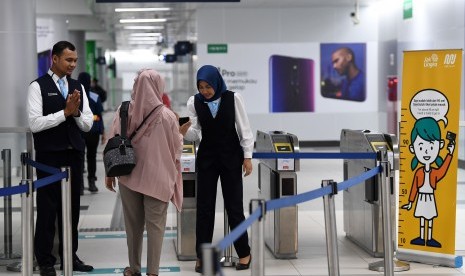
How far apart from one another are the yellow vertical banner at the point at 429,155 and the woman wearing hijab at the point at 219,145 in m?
1.33

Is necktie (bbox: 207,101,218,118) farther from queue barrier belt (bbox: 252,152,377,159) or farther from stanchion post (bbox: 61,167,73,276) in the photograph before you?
A: stanchion post (bbox: 61,167,73,276)

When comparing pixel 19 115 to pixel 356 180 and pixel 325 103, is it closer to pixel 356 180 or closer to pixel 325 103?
pixel 356 180

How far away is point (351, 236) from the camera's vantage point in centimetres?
772

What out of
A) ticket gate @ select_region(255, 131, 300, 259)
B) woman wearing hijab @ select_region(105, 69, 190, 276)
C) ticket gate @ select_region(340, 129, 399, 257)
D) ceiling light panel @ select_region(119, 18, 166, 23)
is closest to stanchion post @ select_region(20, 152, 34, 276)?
woman wearing hijab @ select_region(105, 69, 190, 276)

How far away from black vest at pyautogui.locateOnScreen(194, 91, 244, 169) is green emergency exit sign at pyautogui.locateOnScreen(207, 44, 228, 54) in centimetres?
1183

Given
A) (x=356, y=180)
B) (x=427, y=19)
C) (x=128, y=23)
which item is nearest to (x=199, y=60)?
(x=427, y=19)

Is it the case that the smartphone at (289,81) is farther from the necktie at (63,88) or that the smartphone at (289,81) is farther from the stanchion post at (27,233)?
the stanchion post at (27,233)

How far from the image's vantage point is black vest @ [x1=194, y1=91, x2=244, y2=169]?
6047mm

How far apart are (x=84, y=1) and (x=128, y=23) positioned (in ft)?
19.0

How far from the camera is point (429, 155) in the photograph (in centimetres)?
651

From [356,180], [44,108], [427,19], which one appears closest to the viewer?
[356,180]

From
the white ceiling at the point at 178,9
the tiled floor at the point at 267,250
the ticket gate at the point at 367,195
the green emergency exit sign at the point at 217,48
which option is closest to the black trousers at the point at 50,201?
the tiled floor at the point at 267,250

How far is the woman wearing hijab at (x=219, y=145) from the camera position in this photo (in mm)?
6043

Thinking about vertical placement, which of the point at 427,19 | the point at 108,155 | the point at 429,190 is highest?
the point at 427,19
